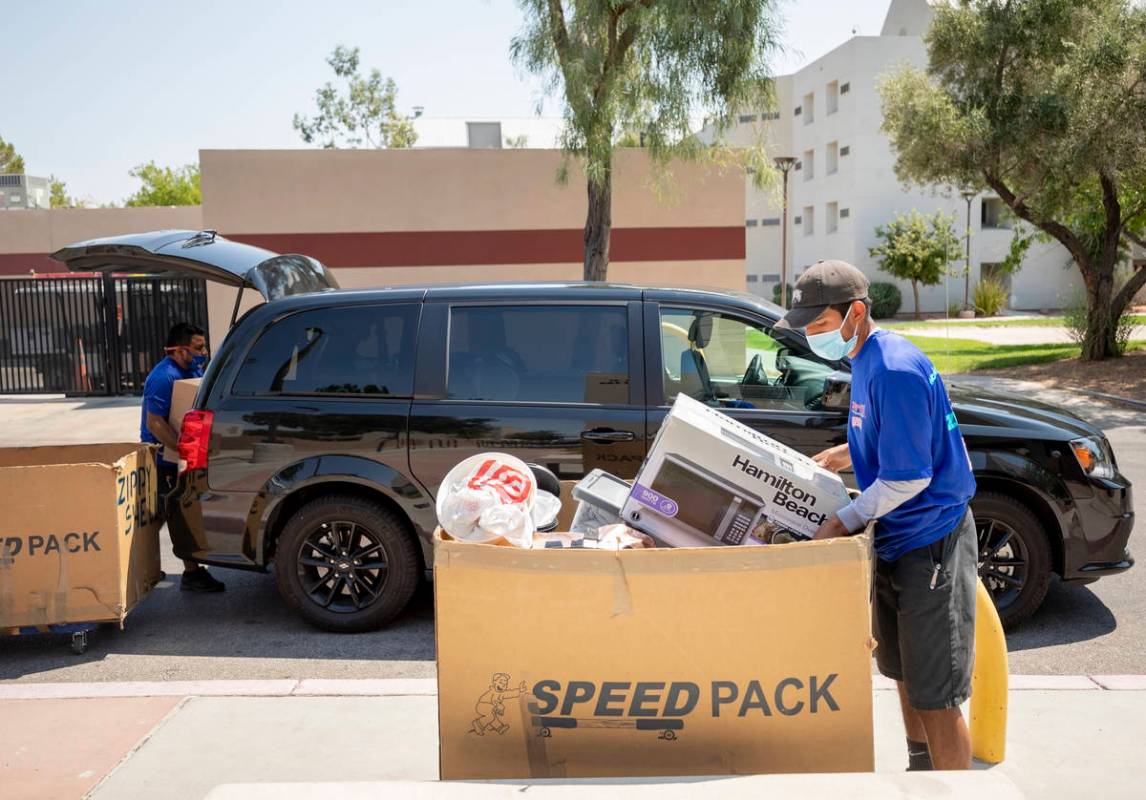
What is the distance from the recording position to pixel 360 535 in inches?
229

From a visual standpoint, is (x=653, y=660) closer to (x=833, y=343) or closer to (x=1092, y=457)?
(x=833, y=343)

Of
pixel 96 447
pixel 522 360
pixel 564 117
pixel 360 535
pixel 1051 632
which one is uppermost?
pixel 564 117

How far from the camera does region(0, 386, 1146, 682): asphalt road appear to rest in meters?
5.31

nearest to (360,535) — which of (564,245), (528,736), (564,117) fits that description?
(528,736)

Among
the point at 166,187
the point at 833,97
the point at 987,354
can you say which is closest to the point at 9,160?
the point at 166,187

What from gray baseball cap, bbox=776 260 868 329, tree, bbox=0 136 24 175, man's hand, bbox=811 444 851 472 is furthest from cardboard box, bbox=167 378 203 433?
tree, bbox=0 136 24 175

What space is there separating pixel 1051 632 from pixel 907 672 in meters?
3.05

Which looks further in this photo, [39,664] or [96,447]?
[96,447]

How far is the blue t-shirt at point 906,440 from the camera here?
3.03 metres

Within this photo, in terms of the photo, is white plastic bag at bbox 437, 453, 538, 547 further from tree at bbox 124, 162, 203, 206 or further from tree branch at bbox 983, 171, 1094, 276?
tree at bbox 124, 162, 203, 206

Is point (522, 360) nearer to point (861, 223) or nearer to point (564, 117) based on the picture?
point (564, 117)

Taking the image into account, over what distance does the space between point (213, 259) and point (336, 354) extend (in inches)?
67.2

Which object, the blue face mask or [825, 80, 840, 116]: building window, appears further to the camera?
[825, 80, 840, 116]: building window

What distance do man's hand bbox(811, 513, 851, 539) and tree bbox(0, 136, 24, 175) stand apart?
90.1 meters
